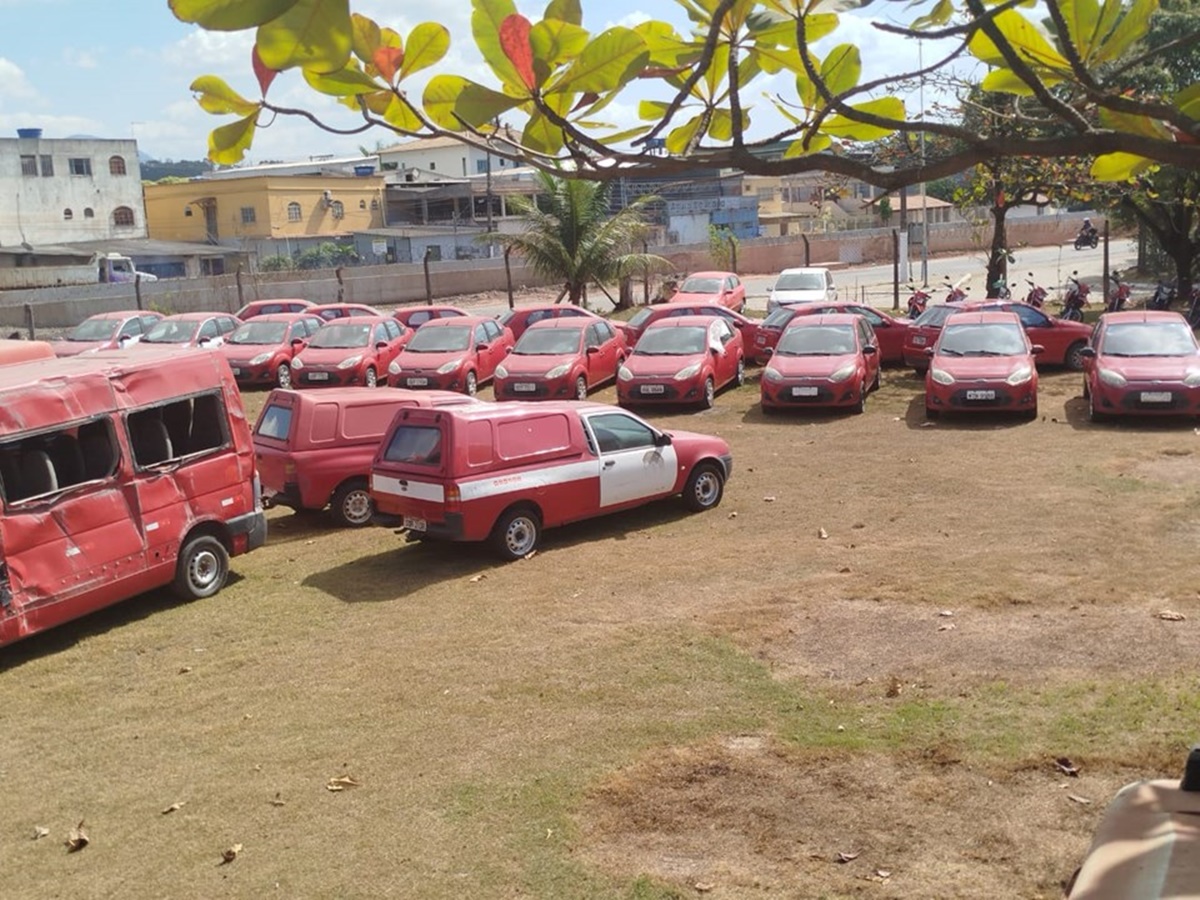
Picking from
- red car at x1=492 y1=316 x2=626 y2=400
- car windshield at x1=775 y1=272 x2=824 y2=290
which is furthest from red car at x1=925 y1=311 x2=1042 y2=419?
car windshield at x1=775 y1=272 x2=824 y2=290

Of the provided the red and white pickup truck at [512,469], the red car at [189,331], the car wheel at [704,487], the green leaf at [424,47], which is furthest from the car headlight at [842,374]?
the green leaf at [424,47]

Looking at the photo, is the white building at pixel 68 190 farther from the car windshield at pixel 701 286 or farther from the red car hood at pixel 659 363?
the red car hood at pixel 659 363

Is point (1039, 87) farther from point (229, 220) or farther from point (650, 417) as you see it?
point (229, 220)

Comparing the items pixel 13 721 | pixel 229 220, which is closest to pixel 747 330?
pixel 13 721

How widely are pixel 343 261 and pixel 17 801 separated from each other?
4739cm

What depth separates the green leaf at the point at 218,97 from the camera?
2.70 metres

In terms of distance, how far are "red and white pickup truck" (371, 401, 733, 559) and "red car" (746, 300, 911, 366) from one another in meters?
10.7

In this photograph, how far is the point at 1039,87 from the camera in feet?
9.76

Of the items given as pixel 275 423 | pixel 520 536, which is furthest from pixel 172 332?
pixel 520 536

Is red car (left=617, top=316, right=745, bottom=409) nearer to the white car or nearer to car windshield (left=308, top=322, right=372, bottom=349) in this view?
car windshield (left=308, top=322, right=372, bottom=349)

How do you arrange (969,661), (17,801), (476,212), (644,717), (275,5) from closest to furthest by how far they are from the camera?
(275,5) < (17,801) < (644,717) < (969,661) < (476,212)

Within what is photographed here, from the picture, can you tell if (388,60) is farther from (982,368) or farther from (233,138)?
(982,368)

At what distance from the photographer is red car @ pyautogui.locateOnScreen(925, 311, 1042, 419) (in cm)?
1767

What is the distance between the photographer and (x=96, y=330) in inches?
1027
